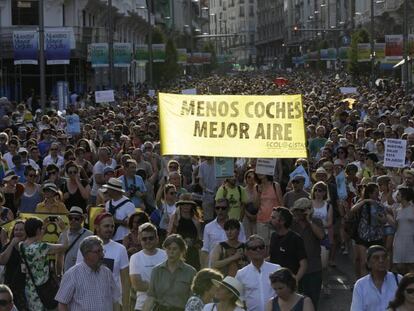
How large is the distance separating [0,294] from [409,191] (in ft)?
19.2

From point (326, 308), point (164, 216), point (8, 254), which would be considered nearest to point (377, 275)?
point (8, 254)

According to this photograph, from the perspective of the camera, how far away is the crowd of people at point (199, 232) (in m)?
8.66

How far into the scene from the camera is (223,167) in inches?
626

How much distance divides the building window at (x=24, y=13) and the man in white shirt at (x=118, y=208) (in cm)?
4492

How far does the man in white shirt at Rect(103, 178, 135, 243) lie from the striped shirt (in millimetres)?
2899

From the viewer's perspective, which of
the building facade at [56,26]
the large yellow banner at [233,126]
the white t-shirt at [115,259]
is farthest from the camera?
the building facade at [56,26]

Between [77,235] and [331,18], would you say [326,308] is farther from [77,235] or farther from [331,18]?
[331,18]

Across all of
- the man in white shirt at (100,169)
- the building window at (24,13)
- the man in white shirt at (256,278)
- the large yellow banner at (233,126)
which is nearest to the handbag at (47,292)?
the man in white shirt at (256,278)

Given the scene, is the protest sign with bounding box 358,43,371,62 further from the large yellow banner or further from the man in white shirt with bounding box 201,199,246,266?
the man in white shirt with bounding box 201,199,246,266

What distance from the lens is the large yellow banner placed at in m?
13.4

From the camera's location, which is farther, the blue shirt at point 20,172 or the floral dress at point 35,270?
the blue shirt at point 20,172

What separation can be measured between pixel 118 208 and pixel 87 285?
11.0ft

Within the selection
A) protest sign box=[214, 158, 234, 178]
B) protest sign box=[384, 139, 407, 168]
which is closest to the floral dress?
protest sign box=[214, 158, 234, 178]

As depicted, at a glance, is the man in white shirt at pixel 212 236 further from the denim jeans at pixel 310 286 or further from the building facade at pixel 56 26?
the building facade at pixel 56 26
